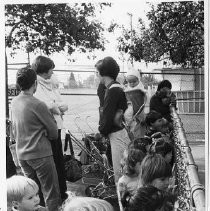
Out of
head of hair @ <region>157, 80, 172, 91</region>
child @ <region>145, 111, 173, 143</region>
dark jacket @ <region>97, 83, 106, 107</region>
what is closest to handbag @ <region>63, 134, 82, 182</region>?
dark jacket @ <region>97, 83, 106, 107</region>

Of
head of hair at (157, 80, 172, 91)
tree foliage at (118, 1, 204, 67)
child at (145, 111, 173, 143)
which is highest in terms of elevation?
tree foliage at (118, 1, 204, 67)

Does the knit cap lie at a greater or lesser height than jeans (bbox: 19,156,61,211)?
greater

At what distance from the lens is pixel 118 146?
1.87 m

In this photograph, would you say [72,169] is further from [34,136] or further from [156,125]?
[156,125]

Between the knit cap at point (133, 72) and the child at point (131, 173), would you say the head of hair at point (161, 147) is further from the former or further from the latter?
the knit cap at point (133, 72)

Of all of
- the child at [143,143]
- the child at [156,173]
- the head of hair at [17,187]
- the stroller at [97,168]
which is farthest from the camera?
the stroller at [97,168]

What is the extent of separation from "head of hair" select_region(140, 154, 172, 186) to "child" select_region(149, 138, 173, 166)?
0.09m

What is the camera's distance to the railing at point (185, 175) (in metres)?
1.27

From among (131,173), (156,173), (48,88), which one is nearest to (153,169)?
(156,173)

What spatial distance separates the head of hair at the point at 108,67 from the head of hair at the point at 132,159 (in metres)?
0.31

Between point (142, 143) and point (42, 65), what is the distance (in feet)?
1.72

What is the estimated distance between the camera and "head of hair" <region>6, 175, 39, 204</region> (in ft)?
5.47

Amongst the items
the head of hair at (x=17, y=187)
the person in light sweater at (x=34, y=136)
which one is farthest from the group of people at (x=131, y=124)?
the head of hair at (x=17, y=187)

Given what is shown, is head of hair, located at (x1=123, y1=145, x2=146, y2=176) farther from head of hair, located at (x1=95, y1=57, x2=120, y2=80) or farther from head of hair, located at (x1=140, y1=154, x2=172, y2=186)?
head of hair, located at (x1=95, y1=57, x2=120, y2=80)
